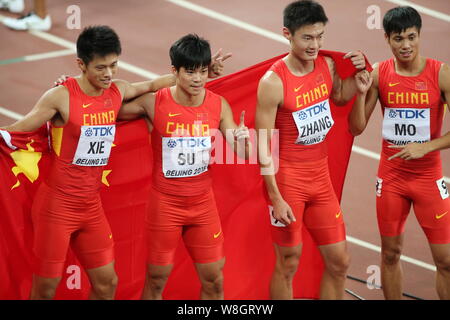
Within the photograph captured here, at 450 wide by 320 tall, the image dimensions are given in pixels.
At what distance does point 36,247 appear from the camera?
19.9 ft

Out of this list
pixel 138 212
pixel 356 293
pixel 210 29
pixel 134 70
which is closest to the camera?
pixel 138 212

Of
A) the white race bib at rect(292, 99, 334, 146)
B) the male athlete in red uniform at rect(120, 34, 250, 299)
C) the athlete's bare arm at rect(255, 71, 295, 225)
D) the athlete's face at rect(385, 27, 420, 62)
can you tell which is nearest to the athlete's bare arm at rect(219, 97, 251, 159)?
the male athlete in red uniform at rect(120, 34, 250, 299)

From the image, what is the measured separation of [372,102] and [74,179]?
2.30 m

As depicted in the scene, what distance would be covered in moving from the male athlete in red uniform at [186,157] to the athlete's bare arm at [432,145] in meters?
1.22

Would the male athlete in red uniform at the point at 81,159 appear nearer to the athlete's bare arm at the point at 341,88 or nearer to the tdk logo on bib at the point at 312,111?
the tdk logo on bib at the point at 312,111

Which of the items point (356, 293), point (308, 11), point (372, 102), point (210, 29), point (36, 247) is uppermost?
point (210, 29)

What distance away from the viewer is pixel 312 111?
6160 mm

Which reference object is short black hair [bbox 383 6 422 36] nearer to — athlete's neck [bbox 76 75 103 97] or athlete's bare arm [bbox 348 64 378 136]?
athlete's bare arm [bbox 348 64 378 136]

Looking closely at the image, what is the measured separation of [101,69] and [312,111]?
1.52m

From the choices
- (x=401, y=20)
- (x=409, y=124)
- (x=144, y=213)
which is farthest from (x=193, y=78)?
(x=409, y=124)

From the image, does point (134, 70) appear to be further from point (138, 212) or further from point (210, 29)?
point (138, 212)

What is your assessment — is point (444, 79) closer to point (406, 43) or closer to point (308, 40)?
point (406, 43)

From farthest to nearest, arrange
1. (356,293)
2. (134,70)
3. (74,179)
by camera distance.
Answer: (134,70) → (356,293) → (74,179)

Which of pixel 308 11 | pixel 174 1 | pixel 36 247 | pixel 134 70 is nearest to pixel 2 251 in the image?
pixel 36 247
